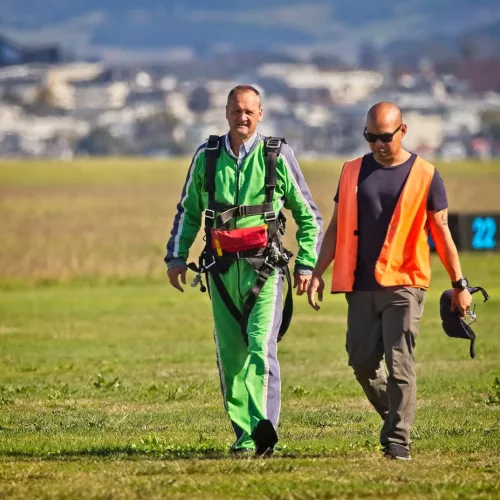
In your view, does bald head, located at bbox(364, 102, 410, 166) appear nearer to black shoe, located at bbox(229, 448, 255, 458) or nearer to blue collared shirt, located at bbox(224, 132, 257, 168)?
blue collared shirt, located at bbox(224, 132, 257, 168)

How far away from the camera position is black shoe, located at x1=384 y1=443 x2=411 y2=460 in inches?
356

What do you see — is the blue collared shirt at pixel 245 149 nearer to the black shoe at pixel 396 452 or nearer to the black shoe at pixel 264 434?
the black shoe at pixel 264 434

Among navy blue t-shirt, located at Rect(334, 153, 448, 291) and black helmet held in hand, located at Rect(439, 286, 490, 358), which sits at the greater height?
navy blue t-shirt, located at Rect(334, 153, 448, 291)

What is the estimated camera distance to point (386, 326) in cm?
910

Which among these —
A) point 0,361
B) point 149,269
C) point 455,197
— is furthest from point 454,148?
point 0,361

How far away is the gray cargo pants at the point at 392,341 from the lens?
906cm

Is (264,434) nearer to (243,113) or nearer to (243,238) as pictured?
(243,238)

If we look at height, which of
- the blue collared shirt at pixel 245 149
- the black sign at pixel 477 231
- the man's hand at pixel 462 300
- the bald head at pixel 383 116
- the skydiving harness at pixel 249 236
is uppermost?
the bald head at pixel 383 116

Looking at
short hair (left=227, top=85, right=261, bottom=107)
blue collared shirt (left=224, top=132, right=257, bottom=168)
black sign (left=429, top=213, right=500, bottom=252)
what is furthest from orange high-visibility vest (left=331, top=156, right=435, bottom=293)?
black sign (left=429, top=213, right=500, bottom=252)

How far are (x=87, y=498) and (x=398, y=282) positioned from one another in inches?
91.2

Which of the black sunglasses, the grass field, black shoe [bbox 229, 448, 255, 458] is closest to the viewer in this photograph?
the grass field

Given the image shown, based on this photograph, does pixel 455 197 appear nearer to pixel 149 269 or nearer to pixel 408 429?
pixel 149 269

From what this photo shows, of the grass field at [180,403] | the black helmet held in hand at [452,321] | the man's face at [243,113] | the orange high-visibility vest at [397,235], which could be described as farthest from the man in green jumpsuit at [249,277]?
the black helmet held in hand at [452,321]

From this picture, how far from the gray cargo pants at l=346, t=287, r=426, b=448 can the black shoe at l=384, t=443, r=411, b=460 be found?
0.10 feet
